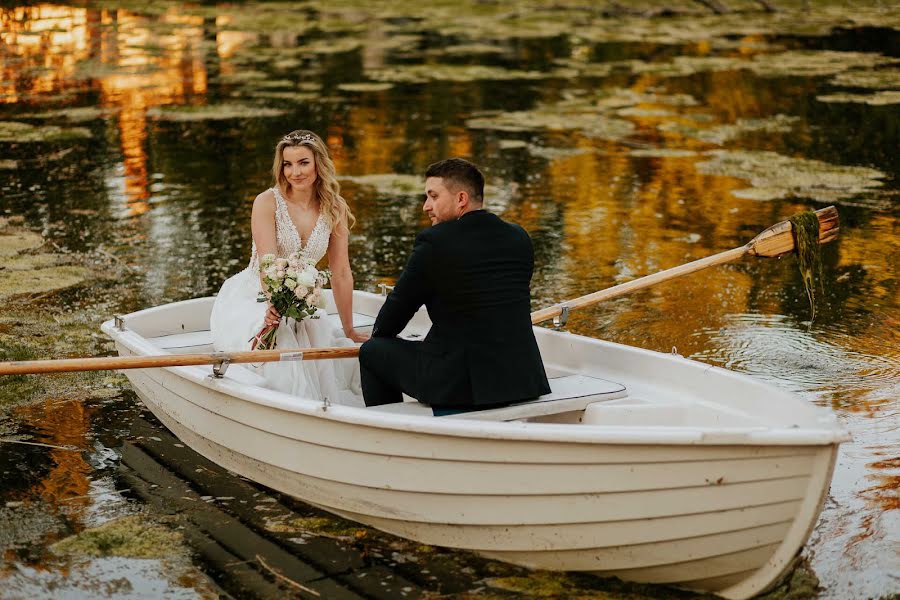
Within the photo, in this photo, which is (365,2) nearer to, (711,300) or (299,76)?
(299,76)

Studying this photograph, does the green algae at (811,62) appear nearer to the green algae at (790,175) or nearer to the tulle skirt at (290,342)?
the green algae at (790,175)

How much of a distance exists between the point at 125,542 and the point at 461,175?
2122mm

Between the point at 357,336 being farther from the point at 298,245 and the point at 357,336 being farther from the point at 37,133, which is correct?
the point at 37,133

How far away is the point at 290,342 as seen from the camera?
6047 mm

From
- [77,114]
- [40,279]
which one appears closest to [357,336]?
[40,279]

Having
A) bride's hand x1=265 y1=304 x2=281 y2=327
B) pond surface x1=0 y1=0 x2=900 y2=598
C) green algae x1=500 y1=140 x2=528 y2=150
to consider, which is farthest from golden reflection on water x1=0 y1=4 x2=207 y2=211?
bride's hand x1=265 y1=304 x2=281 y2=327

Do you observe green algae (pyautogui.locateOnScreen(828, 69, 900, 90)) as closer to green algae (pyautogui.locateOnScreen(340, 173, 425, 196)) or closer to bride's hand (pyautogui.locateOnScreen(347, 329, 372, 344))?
green algae (pyautogui.locateOnScreen(340, 173, 425, 196))

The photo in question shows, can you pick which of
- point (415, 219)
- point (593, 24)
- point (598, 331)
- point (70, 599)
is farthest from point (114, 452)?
point (593, 24)

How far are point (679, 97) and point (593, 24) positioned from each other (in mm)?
10276

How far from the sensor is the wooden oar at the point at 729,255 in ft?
20.4

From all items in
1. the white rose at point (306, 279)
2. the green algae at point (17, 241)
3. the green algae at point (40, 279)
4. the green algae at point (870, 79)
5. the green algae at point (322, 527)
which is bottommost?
the green algae at point (322, 527)

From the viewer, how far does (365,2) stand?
3212 centimetres

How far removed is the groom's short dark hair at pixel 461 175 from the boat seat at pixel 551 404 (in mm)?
891

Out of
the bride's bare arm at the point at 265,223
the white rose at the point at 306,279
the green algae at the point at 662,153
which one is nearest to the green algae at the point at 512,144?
the green algae at the point at 662,153
